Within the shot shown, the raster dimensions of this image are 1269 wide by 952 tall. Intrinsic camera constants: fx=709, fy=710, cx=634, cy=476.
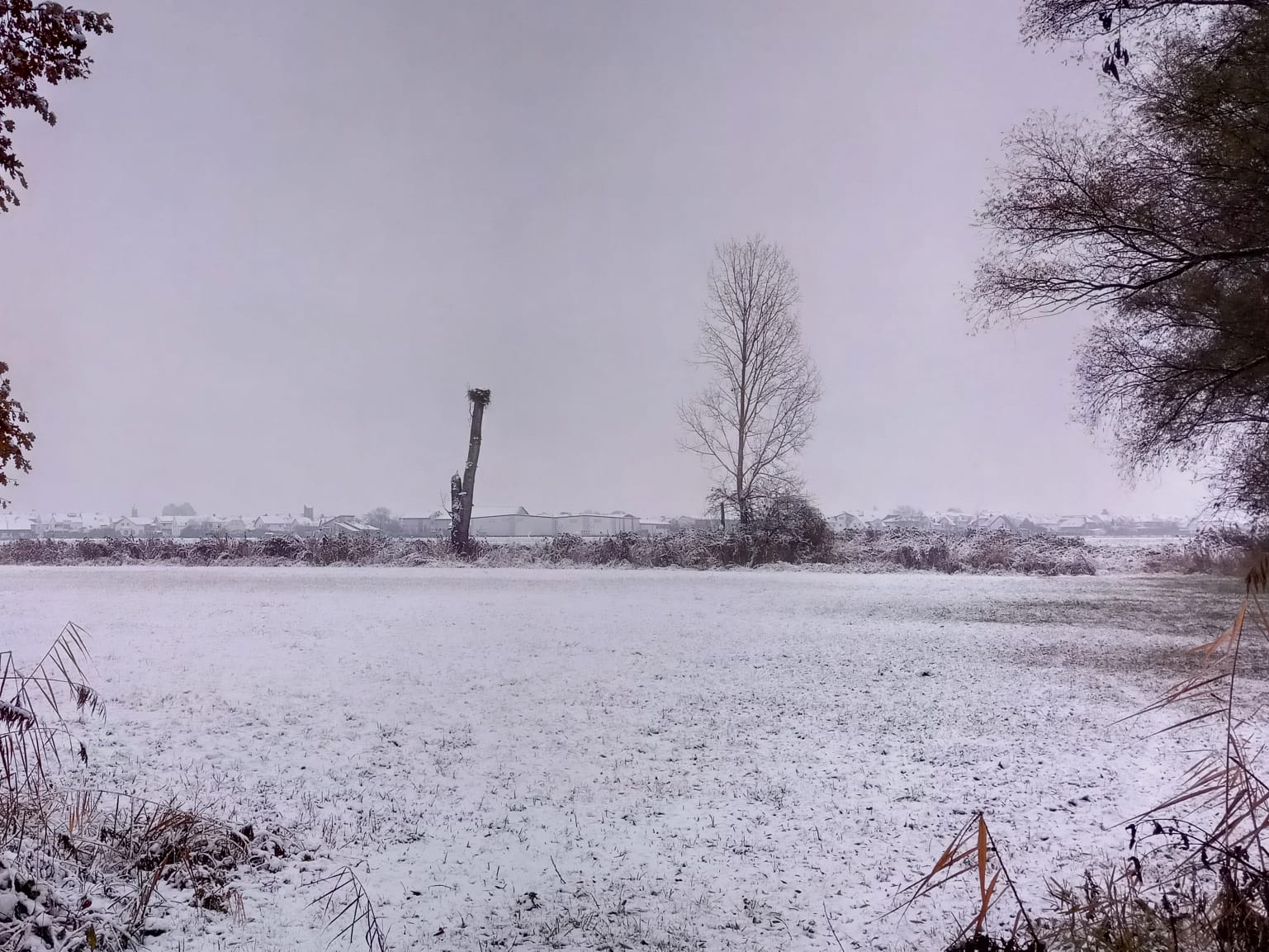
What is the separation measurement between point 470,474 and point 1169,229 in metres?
22.6

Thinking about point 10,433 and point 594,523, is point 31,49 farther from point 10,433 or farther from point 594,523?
point 594,523

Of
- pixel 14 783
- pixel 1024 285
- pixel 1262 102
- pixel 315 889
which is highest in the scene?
pixel 1262 102

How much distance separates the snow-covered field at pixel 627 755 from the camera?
3498 mm

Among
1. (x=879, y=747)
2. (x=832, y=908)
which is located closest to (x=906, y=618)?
(x=879, y=747)

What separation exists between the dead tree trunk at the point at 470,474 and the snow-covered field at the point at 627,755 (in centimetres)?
1409

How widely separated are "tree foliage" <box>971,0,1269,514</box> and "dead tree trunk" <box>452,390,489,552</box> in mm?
20515

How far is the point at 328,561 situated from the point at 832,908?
937 inches

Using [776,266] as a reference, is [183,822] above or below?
below

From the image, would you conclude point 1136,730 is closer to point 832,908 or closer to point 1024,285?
point 832,908

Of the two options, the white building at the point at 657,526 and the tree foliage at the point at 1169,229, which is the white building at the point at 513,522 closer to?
the white building at the point at 657,526

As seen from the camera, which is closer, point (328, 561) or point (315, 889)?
point (315, 889)

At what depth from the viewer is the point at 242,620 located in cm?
1157

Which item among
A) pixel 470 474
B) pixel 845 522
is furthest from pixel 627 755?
pixel 845 522

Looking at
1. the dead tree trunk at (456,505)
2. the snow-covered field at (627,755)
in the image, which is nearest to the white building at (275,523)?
the dead tree trunk at (456,505)
